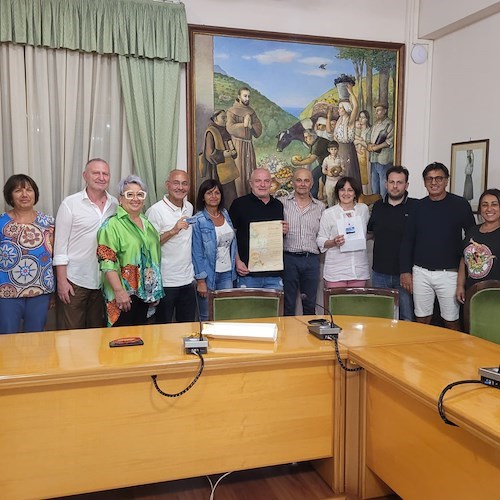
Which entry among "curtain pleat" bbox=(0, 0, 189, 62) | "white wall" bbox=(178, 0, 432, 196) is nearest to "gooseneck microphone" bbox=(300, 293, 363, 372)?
"white wall" bbox=(178, 0, 432, 196)

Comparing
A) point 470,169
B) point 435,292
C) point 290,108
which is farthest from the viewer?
point 290,108

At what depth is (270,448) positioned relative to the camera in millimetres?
2230

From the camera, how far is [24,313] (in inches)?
137

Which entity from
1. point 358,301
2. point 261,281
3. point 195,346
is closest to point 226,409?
point 195,346

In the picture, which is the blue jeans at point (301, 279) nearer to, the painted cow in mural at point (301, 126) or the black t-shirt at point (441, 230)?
the black t-shirt at point (441, 230)

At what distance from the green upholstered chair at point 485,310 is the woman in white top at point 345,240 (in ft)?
4.34

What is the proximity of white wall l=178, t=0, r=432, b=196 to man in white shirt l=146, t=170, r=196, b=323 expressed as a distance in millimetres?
657

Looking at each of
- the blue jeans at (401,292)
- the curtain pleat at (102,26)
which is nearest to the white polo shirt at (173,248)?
the curtain pleat at (102,26)

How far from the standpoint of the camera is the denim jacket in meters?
3.85

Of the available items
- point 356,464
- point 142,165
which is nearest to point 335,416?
point 356,464

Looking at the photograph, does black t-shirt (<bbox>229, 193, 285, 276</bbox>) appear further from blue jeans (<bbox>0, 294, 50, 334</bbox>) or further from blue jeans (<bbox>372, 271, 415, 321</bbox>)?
blue jeans (<bbox>0, 294, 50, 334</bbox>)

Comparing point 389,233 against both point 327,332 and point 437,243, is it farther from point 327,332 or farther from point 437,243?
point 327,332

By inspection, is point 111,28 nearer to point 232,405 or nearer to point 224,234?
→ point 224,234

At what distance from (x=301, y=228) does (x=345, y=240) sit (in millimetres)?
379
